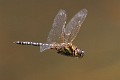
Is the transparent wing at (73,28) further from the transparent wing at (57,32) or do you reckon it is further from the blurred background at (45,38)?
the blurred background at (45,38)

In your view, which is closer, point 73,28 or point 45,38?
point 73,28

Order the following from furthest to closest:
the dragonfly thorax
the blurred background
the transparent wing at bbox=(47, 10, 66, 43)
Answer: the blurred background → the transparent wing at bbox=(47, 10, 66, 43) → the dragonfly thorax

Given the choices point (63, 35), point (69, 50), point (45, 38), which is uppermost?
point (45, 38)

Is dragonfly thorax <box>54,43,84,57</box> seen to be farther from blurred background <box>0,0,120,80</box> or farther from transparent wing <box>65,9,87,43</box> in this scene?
blurred background <box>0,0,120,80</box>

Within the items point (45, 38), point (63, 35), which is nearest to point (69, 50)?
point (63, 35)

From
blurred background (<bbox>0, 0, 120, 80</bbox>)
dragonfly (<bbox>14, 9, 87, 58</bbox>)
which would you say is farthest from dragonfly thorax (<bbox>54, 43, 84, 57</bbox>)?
blurred background (<bbox>0, 0, 120, 80</bbox>)

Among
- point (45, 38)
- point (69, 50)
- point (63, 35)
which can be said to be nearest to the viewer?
point (69, 50)

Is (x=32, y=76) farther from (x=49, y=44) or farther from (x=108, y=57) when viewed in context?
(x=49, y=44)

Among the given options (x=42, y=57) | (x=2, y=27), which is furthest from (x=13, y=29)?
(x=42, y=57)

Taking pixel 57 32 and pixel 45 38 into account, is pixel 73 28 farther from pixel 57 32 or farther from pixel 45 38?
pixel 45 38
